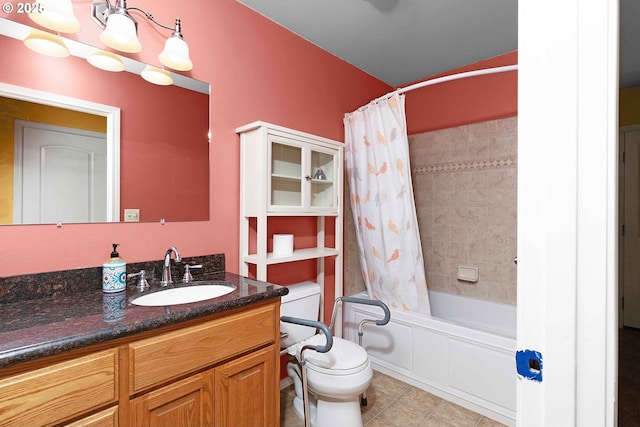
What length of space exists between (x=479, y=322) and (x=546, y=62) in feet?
8.40

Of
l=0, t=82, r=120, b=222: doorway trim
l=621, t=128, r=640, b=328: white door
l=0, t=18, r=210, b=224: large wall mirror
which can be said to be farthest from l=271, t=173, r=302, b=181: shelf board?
l=621, t=128, r=640, b=328: white door

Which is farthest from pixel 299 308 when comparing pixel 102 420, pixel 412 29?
pixel 412 29

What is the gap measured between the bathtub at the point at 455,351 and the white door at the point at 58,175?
1952 millimetres

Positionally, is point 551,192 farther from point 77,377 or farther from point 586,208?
point 77,377

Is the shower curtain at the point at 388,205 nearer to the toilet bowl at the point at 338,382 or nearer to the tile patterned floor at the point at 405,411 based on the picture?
the tile patterned floor at the point at 405,411

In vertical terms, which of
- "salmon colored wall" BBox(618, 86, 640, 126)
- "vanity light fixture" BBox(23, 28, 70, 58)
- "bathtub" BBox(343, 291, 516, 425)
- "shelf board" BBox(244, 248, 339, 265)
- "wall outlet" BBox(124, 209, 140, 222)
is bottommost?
"bathtub" BBox(343, 291, 516, 425)

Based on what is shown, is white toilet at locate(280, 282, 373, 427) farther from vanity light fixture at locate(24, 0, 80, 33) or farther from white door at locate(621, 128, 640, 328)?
white door at locate(621, 128, 640, 328)

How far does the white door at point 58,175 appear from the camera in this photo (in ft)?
4.01

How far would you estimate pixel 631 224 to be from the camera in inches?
126

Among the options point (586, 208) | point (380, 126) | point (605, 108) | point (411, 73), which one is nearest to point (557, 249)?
point (586, 208)

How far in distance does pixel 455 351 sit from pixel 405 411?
489 millimetres

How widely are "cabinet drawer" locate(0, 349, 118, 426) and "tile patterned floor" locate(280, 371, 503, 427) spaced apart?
3.88ft

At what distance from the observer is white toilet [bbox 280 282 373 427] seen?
1.57m

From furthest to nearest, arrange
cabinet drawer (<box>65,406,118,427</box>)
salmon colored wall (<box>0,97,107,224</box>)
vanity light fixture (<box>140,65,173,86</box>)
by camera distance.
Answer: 1. vanity light fixture (<box>140,65,173,86</box>)
2. salmon colored wall (<box>0,97,107,224</box>)
3. cabinet drawer (<box>65,406,118,427</box>)
